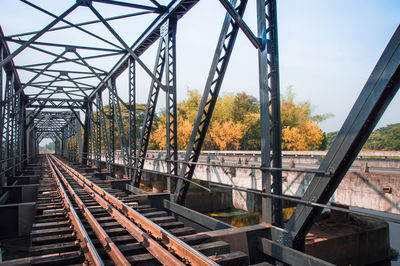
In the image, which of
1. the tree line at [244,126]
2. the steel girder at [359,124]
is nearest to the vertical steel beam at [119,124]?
the steel girder at [359,124]

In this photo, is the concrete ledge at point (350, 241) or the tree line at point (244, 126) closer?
the concrete ledge at point (350, 241)

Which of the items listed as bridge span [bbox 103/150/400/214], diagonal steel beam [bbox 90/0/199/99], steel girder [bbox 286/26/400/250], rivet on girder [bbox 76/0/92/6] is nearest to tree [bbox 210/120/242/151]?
bridge span [bbox 103/150/400/214]

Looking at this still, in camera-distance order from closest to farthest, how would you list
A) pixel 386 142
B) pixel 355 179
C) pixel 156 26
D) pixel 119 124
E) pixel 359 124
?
pixel 359 124, pixel 355 179, pixel 156 26, pixel 119 124, pixel 386 142

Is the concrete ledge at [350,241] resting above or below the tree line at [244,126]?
below

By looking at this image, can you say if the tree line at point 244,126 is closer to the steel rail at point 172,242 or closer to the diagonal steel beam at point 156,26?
the diagonal steel beam at point 156,26

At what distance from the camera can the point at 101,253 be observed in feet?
15.7

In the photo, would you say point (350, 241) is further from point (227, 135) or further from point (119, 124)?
point (227, 135)

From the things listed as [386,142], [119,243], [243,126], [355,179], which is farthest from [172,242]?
[386,142]

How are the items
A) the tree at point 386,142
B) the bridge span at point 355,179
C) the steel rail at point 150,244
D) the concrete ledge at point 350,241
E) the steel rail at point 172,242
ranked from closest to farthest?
the steel rail at point 172,242 < the steel rail at point 150,244 < the bridge span at point 355,179 < the concrete ledge at point 350,241 < the tree at point 386,142

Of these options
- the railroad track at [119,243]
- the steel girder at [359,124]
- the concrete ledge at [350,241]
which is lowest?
the concrete ledge at [350,241]

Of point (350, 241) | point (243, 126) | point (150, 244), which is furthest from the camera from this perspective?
point (243, 126)

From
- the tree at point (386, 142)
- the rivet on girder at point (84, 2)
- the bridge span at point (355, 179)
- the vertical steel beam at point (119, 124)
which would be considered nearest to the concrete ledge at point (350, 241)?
the bridge span at point (355, 179)

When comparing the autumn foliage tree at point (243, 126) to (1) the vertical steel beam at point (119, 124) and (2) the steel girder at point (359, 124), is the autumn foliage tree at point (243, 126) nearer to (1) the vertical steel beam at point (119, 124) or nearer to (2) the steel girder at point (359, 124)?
(1) the vertical steel beam at point (119, 124)

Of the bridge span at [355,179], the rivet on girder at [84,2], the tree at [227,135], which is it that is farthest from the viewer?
the tree at [227,135]
